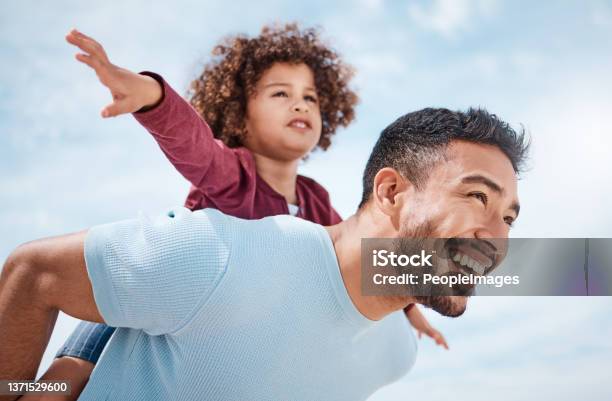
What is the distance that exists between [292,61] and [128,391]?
1897 mm

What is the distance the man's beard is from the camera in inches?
78.0

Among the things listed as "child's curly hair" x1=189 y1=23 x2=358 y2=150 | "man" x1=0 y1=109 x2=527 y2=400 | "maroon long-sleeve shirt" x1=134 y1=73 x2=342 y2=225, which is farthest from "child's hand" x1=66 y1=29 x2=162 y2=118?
"child's curly hair" x1=189 y1=23 x2=358 y2=150

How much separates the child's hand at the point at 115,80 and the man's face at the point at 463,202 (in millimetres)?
927

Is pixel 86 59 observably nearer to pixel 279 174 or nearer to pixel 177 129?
pixel 177 129

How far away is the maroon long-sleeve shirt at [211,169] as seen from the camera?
7.57 ft

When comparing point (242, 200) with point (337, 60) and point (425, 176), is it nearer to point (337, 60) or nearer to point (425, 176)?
point (425, 176)

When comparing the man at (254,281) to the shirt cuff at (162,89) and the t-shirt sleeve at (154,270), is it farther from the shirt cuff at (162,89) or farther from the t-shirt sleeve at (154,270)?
the shirt cuff at (162,89)

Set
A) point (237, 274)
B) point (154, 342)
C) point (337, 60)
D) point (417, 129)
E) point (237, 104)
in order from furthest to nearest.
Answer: point (337, 60) → point (237, 104) → point (417, 129) → point (154, 342) → point (237, 274)

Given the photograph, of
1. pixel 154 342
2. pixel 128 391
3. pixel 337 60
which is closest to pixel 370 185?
pixel 154 342

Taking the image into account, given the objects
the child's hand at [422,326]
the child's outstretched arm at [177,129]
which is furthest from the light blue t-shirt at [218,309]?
the child's hand at [422,326]

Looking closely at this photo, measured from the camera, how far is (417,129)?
2.11m

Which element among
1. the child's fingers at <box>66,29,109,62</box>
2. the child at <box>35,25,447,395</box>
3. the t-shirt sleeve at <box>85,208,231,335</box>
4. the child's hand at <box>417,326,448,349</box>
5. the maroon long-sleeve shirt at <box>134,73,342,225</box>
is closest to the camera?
the t-shirt sleeve at <box>85,208,231,335</box>

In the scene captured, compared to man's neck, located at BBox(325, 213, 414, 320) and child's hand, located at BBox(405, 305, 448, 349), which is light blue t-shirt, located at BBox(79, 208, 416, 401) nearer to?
man's neck, located at BBox(325, 213, 414, 320)

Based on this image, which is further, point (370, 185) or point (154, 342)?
point (370, 185)
